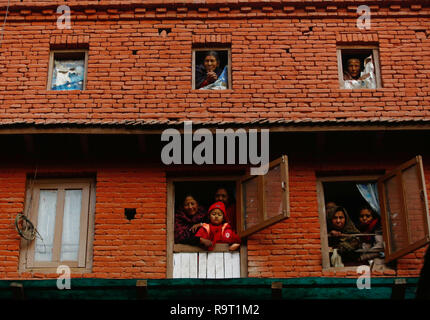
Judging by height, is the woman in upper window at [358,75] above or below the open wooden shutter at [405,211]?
above

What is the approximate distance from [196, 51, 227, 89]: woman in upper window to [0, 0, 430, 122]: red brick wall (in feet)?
0.84

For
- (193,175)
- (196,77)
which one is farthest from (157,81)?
(193,175)

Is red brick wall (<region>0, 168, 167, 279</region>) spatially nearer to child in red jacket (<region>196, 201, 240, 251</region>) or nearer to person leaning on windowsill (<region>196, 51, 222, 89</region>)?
child in red jacket (<region>196, 201, 240, 251</region>)

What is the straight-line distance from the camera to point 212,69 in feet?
44.8

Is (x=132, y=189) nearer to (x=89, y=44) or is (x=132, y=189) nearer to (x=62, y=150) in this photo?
(x=62, y=150)

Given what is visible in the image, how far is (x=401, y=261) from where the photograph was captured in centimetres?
1173

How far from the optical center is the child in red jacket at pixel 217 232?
11.8 m

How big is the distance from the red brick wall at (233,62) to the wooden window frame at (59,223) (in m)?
1.26

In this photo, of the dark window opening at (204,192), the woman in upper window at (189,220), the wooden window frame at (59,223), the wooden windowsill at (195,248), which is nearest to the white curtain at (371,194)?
the dark window opening at (204,192)

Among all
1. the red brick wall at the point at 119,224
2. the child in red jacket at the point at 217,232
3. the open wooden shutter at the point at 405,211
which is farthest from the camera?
the child in red jacket at the point at 217,232

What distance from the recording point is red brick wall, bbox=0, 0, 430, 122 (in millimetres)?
13117

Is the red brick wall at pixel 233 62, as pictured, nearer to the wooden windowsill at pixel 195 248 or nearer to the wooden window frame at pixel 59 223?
the wooden window frame at pixel 59 223

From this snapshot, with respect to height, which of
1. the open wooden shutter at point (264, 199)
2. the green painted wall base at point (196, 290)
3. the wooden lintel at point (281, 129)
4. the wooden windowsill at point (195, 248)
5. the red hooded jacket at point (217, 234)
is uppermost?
the wooden lintel at point (281, 129)

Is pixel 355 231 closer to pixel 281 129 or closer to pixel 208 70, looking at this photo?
pixel 281 129
